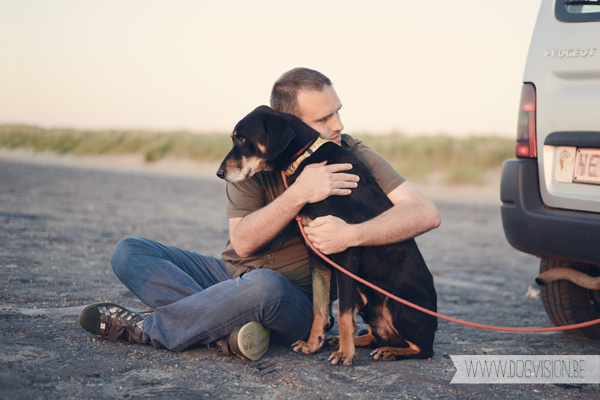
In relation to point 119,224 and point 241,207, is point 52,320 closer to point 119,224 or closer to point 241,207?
point 241,207

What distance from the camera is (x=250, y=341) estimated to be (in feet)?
9.77

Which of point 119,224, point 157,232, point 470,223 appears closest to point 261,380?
point 157,232

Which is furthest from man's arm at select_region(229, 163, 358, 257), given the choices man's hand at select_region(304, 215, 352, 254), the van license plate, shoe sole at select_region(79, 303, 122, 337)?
the van license plate

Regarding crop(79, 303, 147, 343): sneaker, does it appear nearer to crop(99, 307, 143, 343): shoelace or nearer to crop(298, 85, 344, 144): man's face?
crop(99, 307, 143, 343): shoelace

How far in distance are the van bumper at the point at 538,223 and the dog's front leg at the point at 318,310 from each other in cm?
115

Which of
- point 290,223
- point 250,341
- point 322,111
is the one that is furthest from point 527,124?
point 250,341

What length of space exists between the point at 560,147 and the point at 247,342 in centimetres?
201

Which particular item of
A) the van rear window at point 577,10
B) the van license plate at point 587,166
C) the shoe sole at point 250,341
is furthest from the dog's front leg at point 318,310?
the van rear window at point 577,10

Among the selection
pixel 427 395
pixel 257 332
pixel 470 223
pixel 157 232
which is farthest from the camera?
pixel 470 223

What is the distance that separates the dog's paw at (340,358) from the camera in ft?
10.1

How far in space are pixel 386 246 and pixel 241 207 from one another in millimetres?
864

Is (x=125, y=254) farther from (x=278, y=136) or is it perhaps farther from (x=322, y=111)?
(x=322, y=111)

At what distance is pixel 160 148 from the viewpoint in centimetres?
2989

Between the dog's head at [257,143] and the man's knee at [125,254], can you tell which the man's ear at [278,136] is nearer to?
the dog's head at [257,143]
